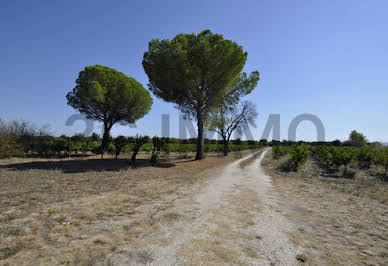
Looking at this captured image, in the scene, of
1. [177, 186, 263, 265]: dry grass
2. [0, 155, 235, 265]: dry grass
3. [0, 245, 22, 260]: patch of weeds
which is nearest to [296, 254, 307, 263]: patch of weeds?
[177, 186, 263, 265]: dry grass

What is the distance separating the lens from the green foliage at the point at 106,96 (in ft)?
65.3

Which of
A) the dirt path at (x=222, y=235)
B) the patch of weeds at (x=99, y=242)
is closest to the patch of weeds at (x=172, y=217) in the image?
the dirt path at (x=222, y=235)

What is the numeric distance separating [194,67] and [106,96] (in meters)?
12.7

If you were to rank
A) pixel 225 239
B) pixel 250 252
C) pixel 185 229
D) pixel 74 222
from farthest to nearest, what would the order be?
pixel 74 222, pixel 185 229, pixel 225 239, pixel 250 252

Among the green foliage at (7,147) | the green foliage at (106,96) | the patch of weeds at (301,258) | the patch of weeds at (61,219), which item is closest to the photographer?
the patch of weeds at (301,258)

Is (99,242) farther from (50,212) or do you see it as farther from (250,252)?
(250,252)

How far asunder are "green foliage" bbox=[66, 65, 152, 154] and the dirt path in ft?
62.3

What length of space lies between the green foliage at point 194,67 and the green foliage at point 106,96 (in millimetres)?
6636

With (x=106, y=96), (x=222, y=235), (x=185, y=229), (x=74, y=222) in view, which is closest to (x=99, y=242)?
(x=74, y=222)

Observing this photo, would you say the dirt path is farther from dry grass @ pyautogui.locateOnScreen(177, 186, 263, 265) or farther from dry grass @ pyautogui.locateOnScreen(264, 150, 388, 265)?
dry grass @ pyautogui.locateOnScreen(264, 150, 388, 265)

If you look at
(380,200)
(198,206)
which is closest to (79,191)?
(198,206)

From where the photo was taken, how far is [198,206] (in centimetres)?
442

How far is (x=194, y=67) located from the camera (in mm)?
14820

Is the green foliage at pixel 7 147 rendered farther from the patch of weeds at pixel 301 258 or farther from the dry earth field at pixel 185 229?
the patch of weeds at pixel 301 258
